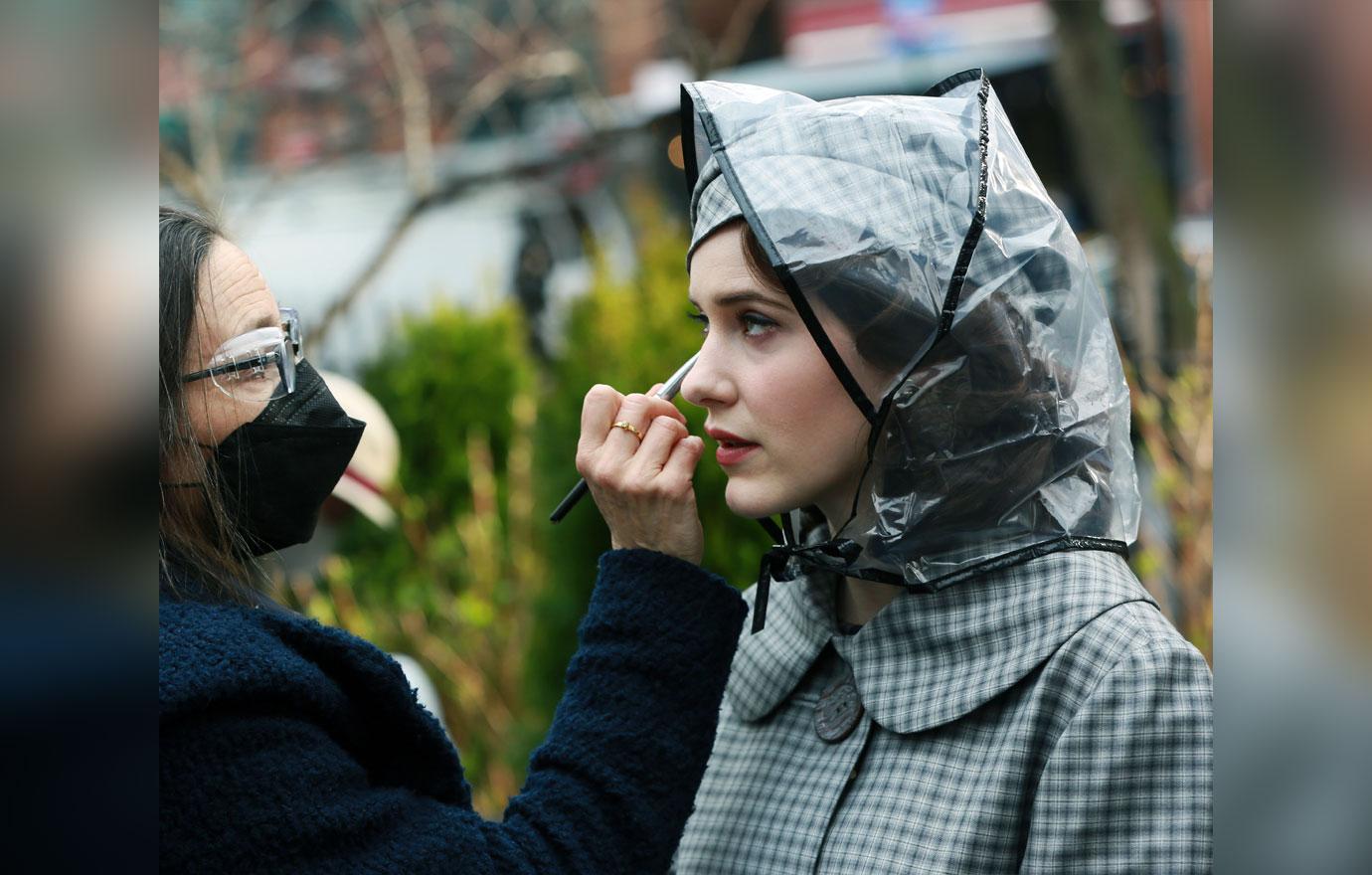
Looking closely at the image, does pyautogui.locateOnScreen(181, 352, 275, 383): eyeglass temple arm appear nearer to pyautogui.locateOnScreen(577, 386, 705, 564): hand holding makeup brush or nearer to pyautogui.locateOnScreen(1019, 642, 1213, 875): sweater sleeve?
pyautogui.locateOnScreen(577, 386, 705, 564): hand holding makeup brush

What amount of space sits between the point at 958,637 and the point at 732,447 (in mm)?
368

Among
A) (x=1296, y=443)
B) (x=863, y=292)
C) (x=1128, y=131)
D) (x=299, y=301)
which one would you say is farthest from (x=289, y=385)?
(x=299, y=301)

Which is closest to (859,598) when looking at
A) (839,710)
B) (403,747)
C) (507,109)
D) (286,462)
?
(839,710)

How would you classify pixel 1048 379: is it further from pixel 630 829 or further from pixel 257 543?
pixel 257 543

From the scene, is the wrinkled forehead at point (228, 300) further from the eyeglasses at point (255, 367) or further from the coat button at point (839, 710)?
the coat button at point (839, 710)

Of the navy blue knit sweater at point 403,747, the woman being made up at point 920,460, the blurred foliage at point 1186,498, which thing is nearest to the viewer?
the navy blue knit sweater at point 403,747

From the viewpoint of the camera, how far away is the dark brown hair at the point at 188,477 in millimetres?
1519

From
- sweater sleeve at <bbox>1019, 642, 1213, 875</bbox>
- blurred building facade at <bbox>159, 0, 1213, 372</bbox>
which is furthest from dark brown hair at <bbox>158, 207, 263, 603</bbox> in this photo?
blurred building facade at <bbox>159, 0, 1213, 372</bbox>

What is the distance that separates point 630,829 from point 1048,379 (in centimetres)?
74

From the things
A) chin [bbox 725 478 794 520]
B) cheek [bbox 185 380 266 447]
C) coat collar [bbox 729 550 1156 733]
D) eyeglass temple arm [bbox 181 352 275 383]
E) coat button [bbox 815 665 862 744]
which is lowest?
coat button [bbox 815 665 862 744]

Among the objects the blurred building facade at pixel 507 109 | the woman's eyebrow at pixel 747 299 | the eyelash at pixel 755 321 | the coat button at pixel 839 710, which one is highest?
the blurred building facade at pixel 507 109

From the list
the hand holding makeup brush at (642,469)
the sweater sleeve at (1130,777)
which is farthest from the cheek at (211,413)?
the sweater sleeve at (1130,777)

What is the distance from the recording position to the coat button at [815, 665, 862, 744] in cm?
169

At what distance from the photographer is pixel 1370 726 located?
632mm
